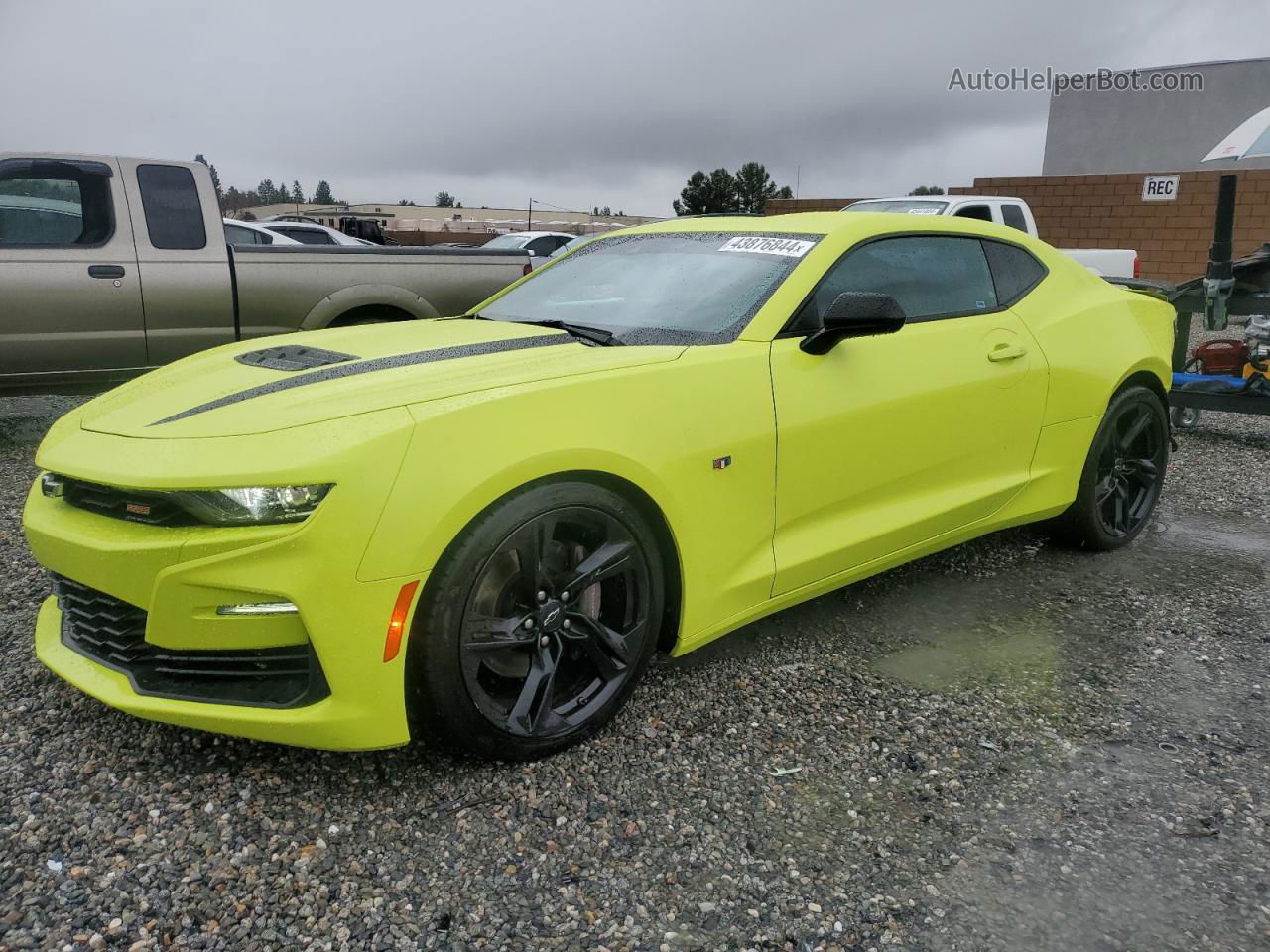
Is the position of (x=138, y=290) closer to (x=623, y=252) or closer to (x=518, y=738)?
(x=623, y=252)

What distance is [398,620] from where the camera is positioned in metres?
2.26

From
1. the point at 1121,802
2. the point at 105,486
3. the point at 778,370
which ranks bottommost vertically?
the point at 1121,802

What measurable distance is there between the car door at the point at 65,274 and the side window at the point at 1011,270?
5051 millimetres

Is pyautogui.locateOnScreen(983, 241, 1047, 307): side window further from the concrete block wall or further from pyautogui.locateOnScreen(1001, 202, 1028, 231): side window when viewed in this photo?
the concrete block wall

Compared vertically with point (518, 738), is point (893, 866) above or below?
below

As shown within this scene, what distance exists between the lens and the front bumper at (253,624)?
7.13ft

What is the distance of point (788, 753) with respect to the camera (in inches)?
108

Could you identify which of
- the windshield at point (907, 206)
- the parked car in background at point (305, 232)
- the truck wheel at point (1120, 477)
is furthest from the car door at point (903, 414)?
the parked car in background at point (305, 232)

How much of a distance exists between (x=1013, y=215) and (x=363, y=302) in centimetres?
858

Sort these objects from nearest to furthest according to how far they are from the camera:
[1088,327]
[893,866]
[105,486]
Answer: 1. [893,866]
2. [105,486]
3. [1088,327]

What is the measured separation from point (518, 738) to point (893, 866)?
96 centimetres

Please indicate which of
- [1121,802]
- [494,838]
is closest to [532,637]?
[494,838]

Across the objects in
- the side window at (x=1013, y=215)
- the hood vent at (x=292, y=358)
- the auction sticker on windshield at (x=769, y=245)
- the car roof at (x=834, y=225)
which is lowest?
the hood vent at (x=292, y=358)

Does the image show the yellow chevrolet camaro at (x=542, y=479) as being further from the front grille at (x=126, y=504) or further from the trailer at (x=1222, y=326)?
the trailer at (x=1222, y=326)
